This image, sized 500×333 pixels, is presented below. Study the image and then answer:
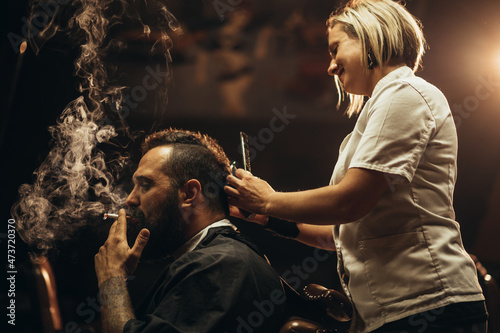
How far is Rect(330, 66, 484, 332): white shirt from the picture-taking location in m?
1.31

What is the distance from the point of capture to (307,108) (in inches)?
131

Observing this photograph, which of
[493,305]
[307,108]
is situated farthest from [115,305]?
[307,108]

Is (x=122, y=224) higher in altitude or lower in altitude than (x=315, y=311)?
higher

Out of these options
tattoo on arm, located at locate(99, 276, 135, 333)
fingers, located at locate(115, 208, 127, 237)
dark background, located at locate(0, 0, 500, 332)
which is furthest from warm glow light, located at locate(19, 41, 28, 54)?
tattoo on arm, located at locate(99, 276, 135, 333)

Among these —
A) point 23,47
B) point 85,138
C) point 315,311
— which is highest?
point 23,47

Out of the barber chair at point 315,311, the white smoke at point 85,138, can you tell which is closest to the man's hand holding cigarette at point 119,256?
the barber chair at point 315,311

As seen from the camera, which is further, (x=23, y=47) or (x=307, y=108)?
(x=307, y=108)

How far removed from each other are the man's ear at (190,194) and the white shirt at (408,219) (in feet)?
2.47

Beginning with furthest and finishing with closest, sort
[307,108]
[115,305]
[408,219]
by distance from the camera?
[307,108]
[115,305]
[408,219]

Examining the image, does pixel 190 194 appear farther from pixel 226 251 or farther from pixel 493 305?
pixel 493 305

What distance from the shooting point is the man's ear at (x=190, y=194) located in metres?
Result: 1.85

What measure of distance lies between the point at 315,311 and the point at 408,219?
57 cm

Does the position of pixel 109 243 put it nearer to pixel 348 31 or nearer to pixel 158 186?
pixel 158 186

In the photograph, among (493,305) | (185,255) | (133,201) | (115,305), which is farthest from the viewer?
(493,305)
